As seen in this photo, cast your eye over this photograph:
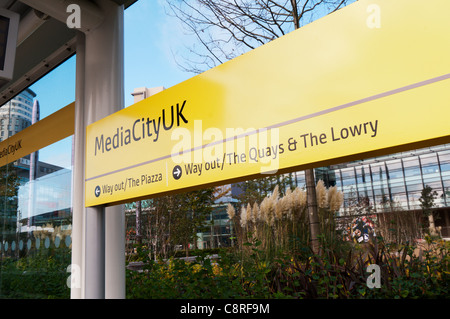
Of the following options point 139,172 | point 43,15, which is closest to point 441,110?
point 139,172

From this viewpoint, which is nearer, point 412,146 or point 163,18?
point 412,146

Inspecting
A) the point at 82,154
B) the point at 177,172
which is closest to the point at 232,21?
the point at 82,154

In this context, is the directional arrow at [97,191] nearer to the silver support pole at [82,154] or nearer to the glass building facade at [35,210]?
the silver support pole at [82,154]

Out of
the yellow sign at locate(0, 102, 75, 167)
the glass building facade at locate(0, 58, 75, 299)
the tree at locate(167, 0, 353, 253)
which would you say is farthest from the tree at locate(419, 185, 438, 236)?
the yellow sign at locate(0, 102, 75, 167)

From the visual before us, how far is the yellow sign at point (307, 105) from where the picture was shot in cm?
140

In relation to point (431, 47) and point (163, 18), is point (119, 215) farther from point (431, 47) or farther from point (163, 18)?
point (163, 18)

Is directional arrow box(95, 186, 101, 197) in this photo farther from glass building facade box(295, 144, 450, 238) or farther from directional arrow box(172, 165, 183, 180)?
glass building facade box(295, 144, 450, 238)

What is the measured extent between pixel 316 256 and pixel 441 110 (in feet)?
8.41

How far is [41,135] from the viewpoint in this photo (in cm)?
468

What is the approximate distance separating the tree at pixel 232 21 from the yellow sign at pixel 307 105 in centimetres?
232

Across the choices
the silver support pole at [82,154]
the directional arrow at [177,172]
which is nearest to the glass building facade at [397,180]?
the silver support pole at [82,154]

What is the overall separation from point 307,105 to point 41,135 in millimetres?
3842

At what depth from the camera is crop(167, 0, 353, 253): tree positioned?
189 inches

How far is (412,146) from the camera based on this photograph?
142 cm
